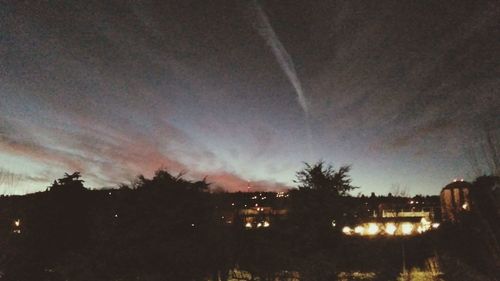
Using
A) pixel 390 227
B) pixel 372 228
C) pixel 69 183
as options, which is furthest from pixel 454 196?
pixel 69 183

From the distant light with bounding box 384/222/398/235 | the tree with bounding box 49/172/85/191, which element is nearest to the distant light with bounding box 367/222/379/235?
the distant light with bounding box 384/222/398/235

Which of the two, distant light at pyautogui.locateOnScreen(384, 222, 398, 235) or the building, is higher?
the building

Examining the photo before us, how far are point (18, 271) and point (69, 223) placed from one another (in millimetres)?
2959

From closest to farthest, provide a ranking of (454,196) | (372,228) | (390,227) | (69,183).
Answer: (69,183)
(372,228)
(390,227)
(454,196)

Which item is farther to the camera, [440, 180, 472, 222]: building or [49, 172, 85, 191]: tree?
[440, 180, 472, 222]: building

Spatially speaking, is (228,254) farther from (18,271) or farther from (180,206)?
(18,271)

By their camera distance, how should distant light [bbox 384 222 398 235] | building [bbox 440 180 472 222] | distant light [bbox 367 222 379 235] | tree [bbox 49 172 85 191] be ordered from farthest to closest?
building [bbox 440 180 472 222] < distant light [bbox 384 222 398 235] < distant light [bbox 367 222 379 235] < tree [bbox 49 172 85 191]

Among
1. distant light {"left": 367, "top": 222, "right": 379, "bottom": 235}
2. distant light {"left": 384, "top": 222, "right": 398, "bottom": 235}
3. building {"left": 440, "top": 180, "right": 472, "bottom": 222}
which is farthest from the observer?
building {"left": 440, "top": 180, "right": 472, "bottom": 222}

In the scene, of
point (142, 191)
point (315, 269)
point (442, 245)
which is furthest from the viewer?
point (442, 245)

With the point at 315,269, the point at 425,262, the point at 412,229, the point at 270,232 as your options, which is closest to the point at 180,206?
the point at 315,269

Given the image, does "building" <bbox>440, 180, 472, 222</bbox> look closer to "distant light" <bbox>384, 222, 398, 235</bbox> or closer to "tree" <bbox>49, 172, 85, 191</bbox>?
"distant light" <bbox>384, 222, 398, 235</bbox>

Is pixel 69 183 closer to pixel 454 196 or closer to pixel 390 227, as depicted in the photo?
pixel 390 227

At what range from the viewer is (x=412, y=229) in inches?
1401

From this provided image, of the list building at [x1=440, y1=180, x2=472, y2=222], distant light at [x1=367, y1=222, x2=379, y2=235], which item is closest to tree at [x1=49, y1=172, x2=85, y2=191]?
distant light at [x1=367, y1=222, x2=379, y2=235]
